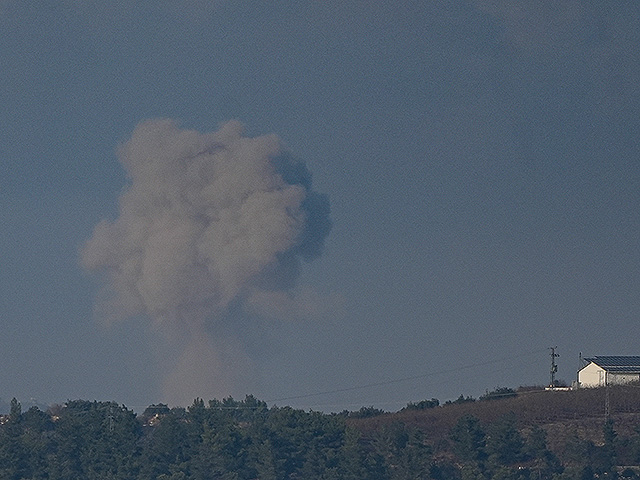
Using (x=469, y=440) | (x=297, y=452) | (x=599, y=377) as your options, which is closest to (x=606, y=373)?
(x=599, y=377)

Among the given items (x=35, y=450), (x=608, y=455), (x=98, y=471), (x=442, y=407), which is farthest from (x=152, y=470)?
(x=442, y=407)

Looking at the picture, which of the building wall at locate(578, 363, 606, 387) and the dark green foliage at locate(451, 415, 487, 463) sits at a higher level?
the building wall at locate(578, 363, 606, 387)

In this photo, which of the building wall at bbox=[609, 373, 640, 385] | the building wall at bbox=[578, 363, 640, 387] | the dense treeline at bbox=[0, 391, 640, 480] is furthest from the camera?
the building wall at bbox=[578, 363, 640, 387]

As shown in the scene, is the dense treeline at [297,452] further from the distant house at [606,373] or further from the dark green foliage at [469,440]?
the distant house at [606,373]

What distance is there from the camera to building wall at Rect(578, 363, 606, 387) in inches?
7017

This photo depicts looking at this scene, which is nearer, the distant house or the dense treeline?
the dense treeline

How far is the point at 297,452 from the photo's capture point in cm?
12888

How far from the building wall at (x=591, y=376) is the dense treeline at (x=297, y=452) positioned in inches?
1468

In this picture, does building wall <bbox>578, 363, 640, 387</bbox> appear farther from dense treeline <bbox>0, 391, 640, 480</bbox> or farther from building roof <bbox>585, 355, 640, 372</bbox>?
dense treeline <bbox>0, 391, 640, 480</bbox>

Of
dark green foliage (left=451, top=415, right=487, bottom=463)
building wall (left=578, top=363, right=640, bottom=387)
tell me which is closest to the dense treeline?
dark green foliage (left=451, top=415, right=487, bottom=463)

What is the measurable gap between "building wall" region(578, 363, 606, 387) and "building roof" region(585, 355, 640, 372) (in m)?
0.81

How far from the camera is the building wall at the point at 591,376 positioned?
585ft

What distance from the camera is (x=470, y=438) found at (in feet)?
415

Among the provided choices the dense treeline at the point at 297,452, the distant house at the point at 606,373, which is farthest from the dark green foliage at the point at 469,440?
the distant house at the point at 606,373
